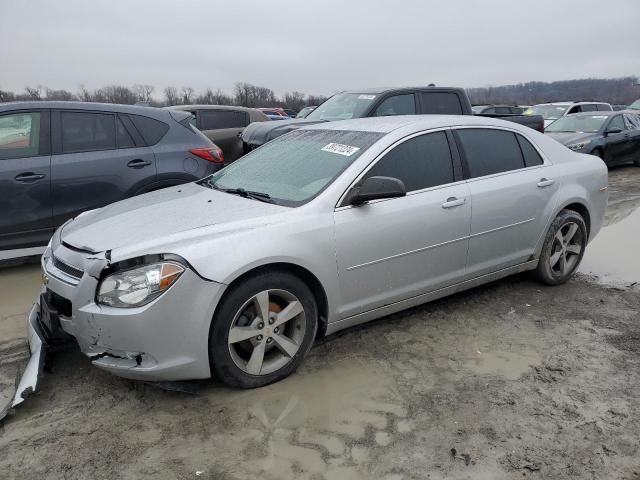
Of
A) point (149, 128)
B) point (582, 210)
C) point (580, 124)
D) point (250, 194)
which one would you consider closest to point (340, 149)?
point (250, 194)

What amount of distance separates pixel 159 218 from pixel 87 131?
8.94ft

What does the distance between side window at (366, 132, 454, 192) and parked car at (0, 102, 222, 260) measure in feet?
9.33

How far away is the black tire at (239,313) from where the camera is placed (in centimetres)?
292

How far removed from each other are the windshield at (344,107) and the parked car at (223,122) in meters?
2.64

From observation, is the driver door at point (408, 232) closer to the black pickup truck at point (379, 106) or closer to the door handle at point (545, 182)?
the door handle at point (545, 182)

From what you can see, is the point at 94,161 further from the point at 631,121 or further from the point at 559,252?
the point at 631,121

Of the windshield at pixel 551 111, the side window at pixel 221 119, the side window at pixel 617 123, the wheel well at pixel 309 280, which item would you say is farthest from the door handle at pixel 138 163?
the windshield at pixel 551 111

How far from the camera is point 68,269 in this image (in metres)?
3.11

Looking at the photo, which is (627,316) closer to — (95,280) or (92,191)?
(95,280)

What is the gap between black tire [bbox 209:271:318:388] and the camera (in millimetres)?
2922

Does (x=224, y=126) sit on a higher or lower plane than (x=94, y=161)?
higher

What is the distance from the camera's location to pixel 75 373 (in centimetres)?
332

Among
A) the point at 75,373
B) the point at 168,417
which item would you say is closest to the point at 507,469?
the point at 168,417

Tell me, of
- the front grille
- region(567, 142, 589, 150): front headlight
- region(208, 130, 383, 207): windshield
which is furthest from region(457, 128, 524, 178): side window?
region(567, 142, 589, 150): front headlight
